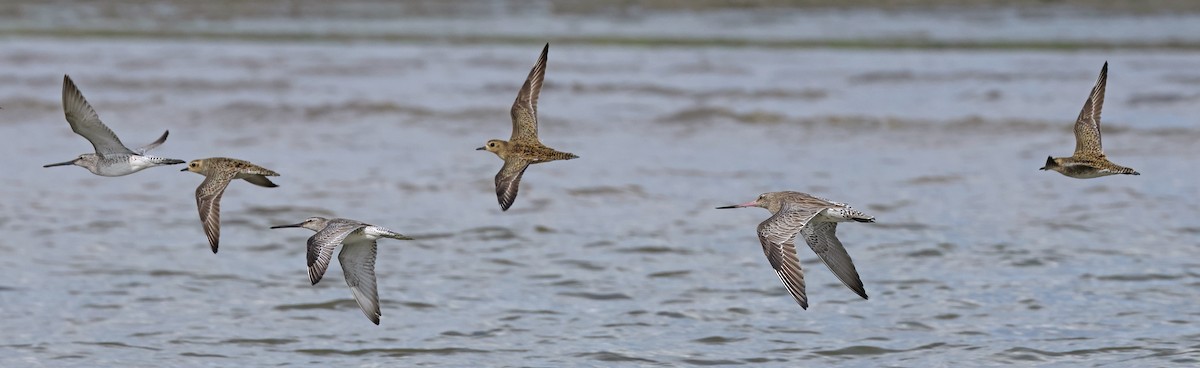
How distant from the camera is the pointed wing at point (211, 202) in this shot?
10531 mm

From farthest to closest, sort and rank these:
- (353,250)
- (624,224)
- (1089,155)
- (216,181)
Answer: (624,224)
(353,250)
(216,181)
(1089,155)

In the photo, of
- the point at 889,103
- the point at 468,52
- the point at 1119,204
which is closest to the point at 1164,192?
the point at 1119,204

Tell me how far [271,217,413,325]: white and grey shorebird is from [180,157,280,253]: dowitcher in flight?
400mm

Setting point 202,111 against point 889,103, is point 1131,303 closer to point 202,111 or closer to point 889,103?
point 889,103

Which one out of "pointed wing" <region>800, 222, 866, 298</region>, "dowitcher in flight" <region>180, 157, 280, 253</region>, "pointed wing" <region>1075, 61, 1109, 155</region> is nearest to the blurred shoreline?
"pointed wing" <region>800, 222, 866, 298</region>

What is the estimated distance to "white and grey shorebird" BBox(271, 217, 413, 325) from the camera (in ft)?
35.4

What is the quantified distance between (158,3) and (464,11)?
31.2 ft

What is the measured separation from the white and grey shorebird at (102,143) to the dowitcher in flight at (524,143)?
214 cm

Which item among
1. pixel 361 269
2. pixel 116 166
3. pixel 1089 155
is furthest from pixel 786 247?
pixel 116 166

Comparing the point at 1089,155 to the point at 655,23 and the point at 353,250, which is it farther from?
the point at 655,23

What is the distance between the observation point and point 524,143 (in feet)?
36.9

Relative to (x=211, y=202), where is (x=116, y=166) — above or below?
above

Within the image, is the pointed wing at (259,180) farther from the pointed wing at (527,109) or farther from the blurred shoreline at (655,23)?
the blurred shoreline at (655,23)

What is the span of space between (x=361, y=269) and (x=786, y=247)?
3061mm
